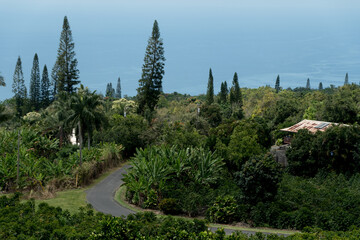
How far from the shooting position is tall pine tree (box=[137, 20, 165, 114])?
1807 inches

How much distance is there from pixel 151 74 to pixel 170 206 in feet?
93.5

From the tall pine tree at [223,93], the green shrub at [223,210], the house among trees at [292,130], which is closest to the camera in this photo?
the green shrub at [223,210]

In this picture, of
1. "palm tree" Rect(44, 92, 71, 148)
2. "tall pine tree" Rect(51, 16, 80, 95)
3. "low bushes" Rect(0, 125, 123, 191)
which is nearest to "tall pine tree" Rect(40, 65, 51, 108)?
"tall pine tree" Rect(51, 16, 80, 95)

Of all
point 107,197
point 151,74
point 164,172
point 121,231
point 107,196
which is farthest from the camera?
point 151,74

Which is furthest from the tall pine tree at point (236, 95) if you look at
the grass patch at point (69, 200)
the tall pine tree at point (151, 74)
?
the grass patch at point (69, 200)

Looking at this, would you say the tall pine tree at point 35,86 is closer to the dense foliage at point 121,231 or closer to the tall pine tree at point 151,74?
the tall pine tree at point 151,74

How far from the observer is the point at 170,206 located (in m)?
19.2

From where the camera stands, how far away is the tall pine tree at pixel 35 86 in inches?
2749

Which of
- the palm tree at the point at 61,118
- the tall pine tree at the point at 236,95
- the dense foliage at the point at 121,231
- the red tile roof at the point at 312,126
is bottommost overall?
the dense foliage at the point at 121,231

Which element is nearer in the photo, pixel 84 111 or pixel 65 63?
pixel 84 111

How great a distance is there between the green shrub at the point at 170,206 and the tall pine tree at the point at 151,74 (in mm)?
26820

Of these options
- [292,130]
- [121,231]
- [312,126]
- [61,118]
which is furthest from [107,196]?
[312,126]

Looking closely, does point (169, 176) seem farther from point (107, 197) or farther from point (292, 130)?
point (292, 130)

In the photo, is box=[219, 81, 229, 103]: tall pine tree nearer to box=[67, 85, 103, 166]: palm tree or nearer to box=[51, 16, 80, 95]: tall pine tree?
box=[51, 16, 80, 95]: tall pine tree
